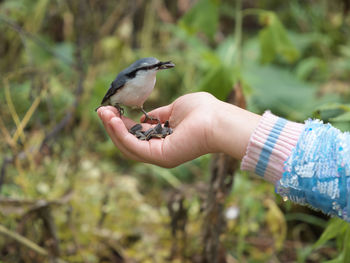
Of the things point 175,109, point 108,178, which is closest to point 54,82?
point 108,178

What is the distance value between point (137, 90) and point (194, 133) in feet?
0.74

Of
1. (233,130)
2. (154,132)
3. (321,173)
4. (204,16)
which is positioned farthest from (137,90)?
(204,16)

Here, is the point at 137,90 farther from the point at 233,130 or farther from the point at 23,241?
the point at 23,241

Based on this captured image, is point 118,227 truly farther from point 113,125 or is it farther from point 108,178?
point 113,125

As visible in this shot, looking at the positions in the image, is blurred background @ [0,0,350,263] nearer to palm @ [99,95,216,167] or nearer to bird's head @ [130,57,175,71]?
palm @ [99,95,216,167]

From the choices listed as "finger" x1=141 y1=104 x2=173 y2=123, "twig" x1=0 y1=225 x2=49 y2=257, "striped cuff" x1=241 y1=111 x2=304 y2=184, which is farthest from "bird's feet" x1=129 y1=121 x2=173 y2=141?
"twig" x1=0 y1=225 x2=49 y2=257

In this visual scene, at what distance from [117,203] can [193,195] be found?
592 mm

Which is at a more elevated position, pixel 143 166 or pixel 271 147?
pixel 271 147

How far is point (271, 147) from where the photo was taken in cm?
97

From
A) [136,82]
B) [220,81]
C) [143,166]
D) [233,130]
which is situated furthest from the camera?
[143,166]

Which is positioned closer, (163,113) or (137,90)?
(137,90)

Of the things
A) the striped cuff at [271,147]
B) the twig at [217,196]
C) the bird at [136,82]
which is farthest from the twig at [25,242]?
the striped cuff at [271,147]

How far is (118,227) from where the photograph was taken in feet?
7.04

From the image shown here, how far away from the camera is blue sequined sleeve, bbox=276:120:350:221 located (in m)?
0.91
